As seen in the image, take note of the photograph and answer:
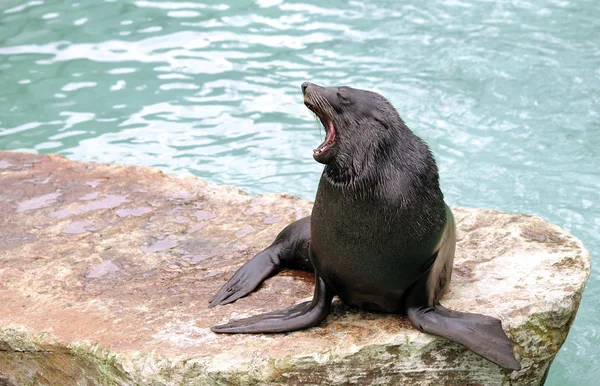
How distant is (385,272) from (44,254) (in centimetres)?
212

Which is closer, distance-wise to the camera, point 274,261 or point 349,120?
point 349,120

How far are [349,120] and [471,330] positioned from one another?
1.06 metres

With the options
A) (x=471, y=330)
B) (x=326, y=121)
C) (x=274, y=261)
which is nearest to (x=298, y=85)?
(x=274, y=261)

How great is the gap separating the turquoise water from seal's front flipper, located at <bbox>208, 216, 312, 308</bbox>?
246 cm

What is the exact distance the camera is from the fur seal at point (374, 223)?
3.85 metres

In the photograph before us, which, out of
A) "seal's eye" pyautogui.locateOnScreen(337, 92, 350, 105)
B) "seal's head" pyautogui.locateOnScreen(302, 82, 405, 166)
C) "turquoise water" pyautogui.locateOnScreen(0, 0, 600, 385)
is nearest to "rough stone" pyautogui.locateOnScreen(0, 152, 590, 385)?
"seal's head" pyautogui.locateOnScreen(302, 82, 405, 166)

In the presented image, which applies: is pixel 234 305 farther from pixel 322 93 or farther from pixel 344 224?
pixel 322 93

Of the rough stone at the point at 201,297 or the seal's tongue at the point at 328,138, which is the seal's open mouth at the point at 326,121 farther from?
the rough stone at the point at 201,297

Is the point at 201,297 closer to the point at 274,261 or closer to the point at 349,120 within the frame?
the point at 274,261

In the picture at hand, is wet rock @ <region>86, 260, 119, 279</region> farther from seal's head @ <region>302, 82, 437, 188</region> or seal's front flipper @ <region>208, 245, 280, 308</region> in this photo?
seal's head @ <region>302, 82, 437, 188</region>

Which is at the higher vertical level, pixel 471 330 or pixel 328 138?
pixel 328 138

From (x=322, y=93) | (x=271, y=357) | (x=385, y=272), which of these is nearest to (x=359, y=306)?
(x=385, y=272)

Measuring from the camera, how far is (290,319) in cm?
396

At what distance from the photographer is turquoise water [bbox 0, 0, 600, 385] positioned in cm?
788
